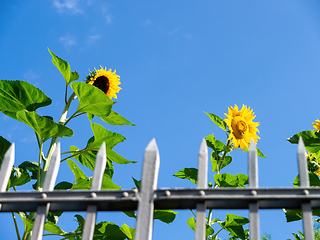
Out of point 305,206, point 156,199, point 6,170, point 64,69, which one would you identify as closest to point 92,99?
point 64,69

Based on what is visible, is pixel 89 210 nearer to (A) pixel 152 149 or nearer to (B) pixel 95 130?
(A) pixel 152 149

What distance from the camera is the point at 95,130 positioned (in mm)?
3230

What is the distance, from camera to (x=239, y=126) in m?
3.81

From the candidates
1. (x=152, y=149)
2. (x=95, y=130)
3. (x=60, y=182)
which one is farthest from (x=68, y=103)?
(x=152, y=149)

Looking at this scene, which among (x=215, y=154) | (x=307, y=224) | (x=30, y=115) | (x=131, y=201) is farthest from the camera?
(x=215, y=154)

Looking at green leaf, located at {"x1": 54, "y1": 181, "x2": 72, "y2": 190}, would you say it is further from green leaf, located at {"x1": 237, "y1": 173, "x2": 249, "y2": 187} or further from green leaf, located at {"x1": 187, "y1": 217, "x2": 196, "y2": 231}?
green leaf, located at {"x1": 237, "y1": 173, "x2": 249, "y2": 187}

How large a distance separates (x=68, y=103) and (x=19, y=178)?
2.21 feet

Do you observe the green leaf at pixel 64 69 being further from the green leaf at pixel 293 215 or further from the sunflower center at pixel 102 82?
the green leaf at pixel 293 215

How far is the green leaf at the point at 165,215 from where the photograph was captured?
297cm

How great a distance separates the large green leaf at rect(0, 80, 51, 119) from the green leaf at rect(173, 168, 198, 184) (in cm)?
110

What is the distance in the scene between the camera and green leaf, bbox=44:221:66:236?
9.63 ft

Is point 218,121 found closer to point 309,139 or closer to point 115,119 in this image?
point 309,139

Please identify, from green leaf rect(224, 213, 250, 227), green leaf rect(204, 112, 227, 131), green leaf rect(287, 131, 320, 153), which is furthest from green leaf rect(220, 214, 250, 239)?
green leaf rect(204, 112, 227, 131)

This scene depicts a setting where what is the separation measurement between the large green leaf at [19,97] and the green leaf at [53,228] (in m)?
0.74
